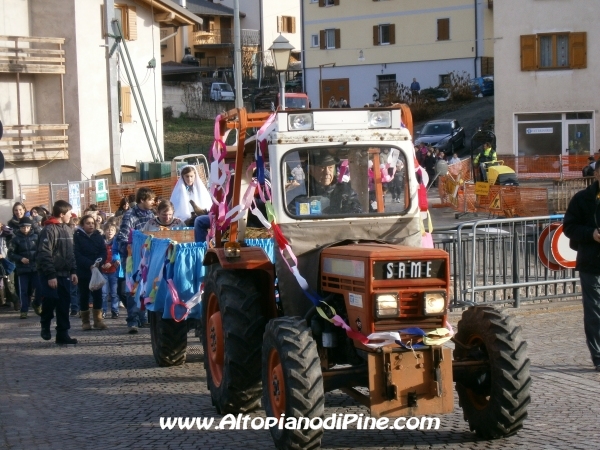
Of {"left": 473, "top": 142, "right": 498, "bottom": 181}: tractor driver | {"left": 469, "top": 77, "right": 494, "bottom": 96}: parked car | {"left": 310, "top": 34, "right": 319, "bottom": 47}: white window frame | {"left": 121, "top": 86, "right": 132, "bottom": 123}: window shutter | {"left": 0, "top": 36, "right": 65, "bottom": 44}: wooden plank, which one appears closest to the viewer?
{"left": 473, "top": 142, "right": 498, "bottom": 181}: tractor driver

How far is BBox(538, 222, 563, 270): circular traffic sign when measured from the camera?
1353 cm

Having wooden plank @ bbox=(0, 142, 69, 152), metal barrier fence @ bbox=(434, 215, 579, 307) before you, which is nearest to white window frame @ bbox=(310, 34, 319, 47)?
wooden plank @ bbox=(0, 142, 69, 152)

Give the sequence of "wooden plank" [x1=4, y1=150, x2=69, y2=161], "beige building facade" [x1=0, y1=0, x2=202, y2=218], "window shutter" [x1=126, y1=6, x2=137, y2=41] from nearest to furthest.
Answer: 1. "wooden plank" [x1=4, y1=150, x2=69, y2=161]
2. "beige building facade" [x1=0, y1=0, x2=202, y2=218]
3. "window shutter" [x1=126, y1=6, x2=137, y2=41]

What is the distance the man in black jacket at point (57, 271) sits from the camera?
13.3 m

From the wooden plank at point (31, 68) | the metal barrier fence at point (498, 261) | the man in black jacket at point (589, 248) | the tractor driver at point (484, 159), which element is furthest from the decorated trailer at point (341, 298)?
the wooden plank at point (31, 68)

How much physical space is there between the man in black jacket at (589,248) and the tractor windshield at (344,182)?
2.39 meters

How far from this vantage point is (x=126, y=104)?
38844mm

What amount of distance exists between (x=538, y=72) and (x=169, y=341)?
34167mm

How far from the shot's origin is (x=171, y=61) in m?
69.2

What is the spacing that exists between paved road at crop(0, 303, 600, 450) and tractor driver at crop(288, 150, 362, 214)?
1.81 m

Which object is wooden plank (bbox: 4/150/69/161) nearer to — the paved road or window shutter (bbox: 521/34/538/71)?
window shutter (bbox: 521/34/538/71)

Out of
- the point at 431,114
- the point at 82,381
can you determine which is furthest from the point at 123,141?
the point at 82,381

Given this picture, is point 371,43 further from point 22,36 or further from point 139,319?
point 139,319

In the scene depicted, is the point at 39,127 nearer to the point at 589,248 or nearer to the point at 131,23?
the point at 131,23
